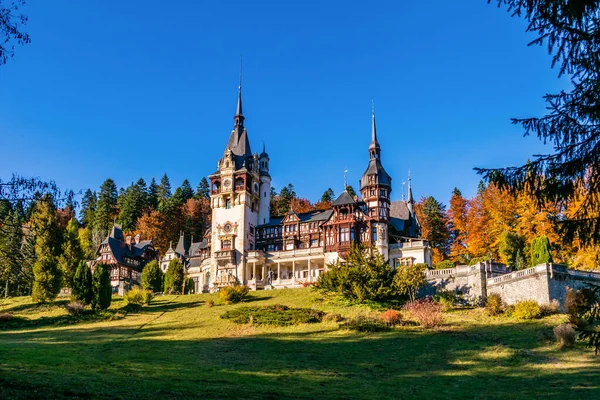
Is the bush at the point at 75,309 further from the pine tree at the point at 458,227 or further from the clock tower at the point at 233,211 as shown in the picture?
the pine tree at the point at 458,227

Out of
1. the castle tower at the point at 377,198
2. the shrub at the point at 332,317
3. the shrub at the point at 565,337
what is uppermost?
the castle tower at the point at 377,198

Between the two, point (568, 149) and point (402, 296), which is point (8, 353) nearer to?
point (568, 149)

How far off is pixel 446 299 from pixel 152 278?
1355 inches

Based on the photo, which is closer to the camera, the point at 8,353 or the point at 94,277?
the point at 8,353

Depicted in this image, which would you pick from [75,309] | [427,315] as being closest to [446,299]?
[427,315]

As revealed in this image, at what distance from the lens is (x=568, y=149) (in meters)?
11.8

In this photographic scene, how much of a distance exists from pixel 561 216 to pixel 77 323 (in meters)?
48.2

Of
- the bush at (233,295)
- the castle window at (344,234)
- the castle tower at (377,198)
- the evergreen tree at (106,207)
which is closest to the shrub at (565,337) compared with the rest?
the bush at (233,295)

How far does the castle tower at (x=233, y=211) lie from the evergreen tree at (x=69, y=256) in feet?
51.2

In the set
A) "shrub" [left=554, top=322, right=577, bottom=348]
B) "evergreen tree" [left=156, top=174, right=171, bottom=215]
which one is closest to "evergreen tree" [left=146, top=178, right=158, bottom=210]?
"evergreen tree" [left=156, top=174, right=171, bottom=215]

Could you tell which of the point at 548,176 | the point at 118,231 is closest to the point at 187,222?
the point at 118,231

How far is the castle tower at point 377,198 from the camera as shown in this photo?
65256 millimetres

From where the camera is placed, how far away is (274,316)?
4319cm

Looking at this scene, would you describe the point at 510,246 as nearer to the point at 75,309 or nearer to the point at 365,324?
the point at 365,324
